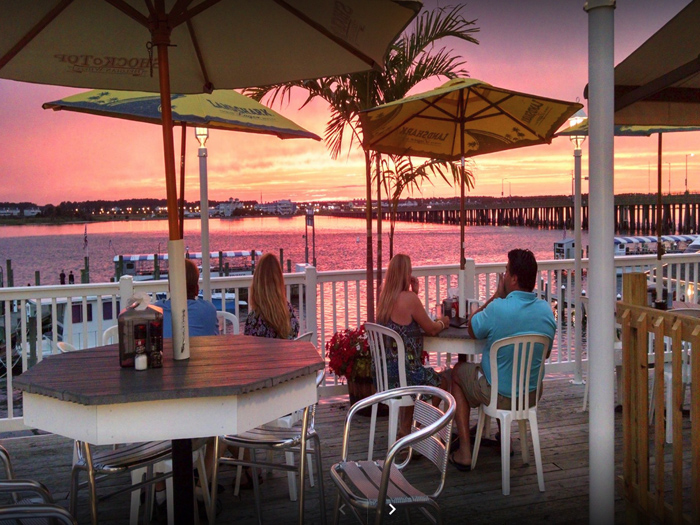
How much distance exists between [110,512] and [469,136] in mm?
4067

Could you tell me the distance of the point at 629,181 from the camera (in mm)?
36094

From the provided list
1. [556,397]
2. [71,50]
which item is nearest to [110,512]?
[71,50]

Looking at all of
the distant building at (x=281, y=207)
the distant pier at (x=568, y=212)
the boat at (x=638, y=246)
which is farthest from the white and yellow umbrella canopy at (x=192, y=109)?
the distant pier at (x=568, y=212)

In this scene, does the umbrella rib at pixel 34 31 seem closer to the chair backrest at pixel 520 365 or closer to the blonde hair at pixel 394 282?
the blonde hair at pixel 394 282

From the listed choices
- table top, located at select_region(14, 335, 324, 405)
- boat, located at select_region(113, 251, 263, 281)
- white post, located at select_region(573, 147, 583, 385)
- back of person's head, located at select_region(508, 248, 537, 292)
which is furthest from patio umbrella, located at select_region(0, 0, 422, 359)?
boat, located at select_region(113, 251, 263, 281)

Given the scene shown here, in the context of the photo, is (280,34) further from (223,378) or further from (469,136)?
(469,136)

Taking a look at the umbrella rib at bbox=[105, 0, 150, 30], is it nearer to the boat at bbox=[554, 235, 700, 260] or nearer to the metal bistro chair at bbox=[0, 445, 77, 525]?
the metal bistro chair at bbox=[0, 445, 77, 525]

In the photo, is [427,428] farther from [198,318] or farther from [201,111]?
[201,111]

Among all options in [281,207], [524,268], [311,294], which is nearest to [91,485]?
[524,268]

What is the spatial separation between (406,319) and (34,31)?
2635 millimetres

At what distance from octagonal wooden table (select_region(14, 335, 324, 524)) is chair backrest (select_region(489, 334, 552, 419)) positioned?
1607mm

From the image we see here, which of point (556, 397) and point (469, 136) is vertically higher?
point (469, 136)

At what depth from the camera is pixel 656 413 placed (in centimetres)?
264

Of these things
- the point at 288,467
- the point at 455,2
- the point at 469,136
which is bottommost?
the point at 288,467
